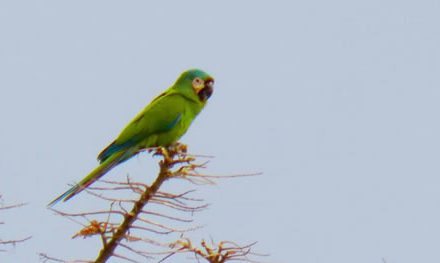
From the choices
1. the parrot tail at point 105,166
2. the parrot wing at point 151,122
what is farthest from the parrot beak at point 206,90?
the parrot tail at point 105,166

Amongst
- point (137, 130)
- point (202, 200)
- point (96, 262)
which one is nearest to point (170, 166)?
point (202, 200)

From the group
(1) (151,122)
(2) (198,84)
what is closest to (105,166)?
(1) (151,122)

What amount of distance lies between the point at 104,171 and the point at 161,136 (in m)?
1.00

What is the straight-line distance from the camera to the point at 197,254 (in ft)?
8.25

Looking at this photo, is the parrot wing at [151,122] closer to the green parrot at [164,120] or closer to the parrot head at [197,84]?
the green parrot at [164,120]

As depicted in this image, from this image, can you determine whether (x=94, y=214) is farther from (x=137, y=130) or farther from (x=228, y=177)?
(x=137, y=130)

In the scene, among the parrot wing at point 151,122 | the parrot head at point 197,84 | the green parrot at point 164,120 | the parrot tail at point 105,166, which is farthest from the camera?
the parrot head at point 197,84

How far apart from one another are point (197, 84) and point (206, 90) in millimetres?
118

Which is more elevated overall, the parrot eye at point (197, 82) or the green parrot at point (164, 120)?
the parrot eye at point (197, 82)

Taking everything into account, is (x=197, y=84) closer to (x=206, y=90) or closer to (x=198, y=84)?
(x=198, y=84)

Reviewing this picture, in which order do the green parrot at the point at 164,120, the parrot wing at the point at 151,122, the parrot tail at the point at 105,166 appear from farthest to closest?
the parrot wing at the point at 151,122 → the green parrot at the point at 164,120 → the parrot tail at the point at 105,166

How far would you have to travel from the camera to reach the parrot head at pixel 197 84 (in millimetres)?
8406

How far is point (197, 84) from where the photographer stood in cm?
845

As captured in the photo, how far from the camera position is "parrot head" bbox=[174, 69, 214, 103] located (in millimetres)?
8406
